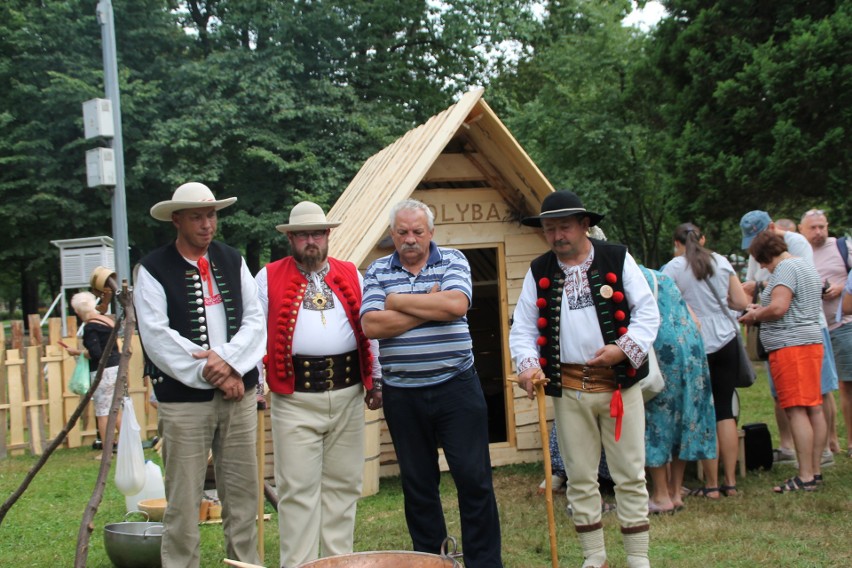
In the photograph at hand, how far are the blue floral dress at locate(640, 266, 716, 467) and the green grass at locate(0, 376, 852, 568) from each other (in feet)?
1.33

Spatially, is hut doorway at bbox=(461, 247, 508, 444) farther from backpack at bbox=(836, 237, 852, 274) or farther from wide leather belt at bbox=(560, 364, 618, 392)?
wide leather belt at bbox=(560, 364, 618, 392)

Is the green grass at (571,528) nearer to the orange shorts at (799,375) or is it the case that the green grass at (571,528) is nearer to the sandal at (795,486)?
the sandal at (795,486)

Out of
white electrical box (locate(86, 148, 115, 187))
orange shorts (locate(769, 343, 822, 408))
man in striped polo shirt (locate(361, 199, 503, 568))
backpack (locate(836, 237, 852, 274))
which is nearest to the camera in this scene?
man in striped polo shirt (locate(361, 199, 503, 568))

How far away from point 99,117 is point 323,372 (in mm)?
8017

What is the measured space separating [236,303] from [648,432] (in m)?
3.05

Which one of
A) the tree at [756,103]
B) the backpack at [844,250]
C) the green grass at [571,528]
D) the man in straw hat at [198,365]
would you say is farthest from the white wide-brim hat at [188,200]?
the tree at [756,103]

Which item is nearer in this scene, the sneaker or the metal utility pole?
the sneaker

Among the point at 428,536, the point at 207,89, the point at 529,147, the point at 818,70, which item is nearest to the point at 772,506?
the point at 428,536

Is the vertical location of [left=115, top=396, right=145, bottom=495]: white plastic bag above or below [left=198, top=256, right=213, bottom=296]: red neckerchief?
below

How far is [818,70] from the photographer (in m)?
14.4

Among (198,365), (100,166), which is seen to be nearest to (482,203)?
(198,365)

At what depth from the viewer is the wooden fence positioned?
32.9ft

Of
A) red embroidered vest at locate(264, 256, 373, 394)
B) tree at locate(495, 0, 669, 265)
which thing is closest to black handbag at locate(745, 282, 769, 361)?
red embroidered vest at locate(264, 256, 373, 394)

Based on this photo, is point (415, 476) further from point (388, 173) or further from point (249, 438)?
point (388, 173)
